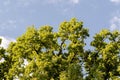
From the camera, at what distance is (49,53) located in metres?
51.0

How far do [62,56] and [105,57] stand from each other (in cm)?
557

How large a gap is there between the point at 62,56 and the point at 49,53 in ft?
7.39

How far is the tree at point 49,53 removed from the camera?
49.2 m

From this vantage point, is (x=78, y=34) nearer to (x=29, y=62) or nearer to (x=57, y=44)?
(x=57, y=44)

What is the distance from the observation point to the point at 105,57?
54.4 metres

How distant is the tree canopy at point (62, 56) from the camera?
4947 cm

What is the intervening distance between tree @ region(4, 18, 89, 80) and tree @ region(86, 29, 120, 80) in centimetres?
171

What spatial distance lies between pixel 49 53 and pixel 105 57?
7.60 meters

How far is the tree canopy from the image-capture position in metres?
49.5

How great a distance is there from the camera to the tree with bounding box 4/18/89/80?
49.2 metres

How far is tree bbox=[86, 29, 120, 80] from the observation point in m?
53.6

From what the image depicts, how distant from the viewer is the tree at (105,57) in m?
53.6

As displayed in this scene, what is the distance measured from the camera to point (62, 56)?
52625 mm

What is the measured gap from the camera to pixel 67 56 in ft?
173
